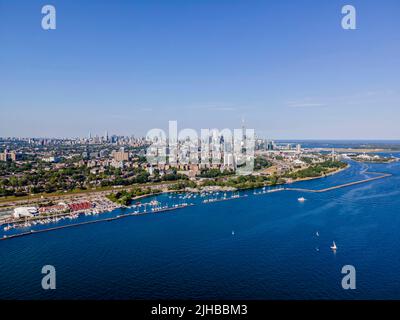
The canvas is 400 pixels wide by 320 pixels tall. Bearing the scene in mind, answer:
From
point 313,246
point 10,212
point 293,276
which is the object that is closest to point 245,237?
point 313,246

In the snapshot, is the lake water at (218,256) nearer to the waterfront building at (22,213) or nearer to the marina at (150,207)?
the marina at (150,207)

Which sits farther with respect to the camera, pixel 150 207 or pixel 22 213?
pixel 150 207

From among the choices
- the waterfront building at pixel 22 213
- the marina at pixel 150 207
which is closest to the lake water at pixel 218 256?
the marina at pixel 150 207

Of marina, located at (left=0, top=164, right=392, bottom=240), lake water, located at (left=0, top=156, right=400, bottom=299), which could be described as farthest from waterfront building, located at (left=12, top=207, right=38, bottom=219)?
lake water, located at (left=0, top=156, right=400, bottom=299)

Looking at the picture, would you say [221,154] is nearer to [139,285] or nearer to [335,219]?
[335,219]

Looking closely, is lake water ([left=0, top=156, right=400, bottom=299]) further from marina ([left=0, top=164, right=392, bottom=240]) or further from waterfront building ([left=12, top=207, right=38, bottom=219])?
waterfront building ([left=12, top=207, right=38, bottom=219])

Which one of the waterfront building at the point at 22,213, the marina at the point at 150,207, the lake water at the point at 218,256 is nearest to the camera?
the lake water at the point at 218,256

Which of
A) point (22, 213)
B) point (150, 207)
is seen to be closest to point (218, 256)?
point (150, 207)

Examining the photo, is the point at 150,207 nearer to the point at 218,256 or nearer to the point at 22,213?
the point at 22,213
